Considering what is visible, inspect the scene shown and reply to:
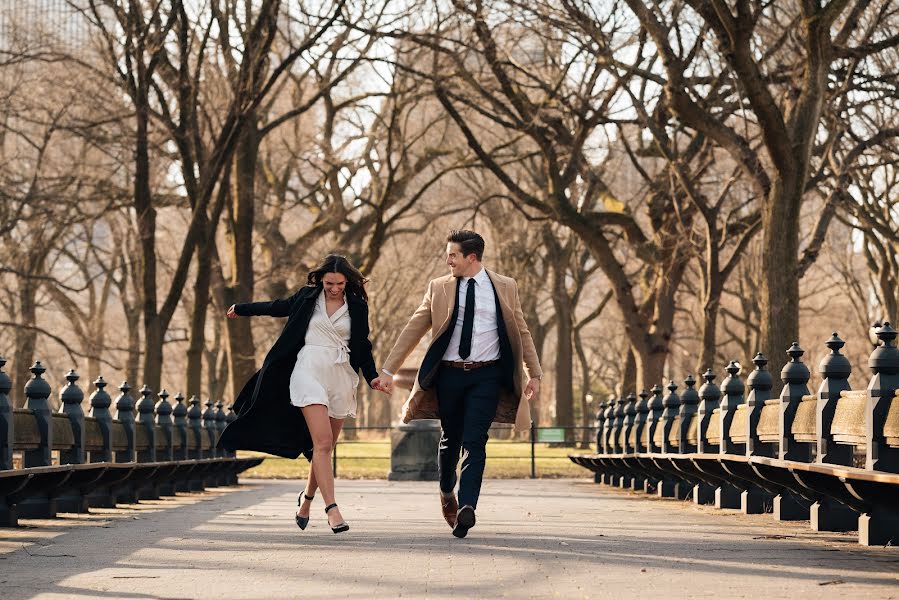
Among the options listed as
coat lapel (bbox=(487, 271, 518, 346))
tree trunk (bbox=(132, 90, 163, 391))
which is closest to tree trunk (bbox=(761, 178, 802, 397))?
coat lapel (bbox=(487, 271, 518, 346))

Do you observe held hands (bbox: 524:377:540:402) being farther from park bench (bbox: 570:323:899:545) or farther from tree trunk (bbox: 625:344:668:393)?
tree trunk (bbox: 625:344:668:393)

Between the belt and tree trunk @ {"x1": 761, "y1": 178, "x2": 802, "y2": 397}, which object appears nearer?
the belt

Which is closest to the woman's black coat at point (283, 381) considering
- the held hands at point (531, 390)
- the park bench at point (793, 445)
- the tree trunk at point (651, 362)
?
the held hands at point (531, 390)

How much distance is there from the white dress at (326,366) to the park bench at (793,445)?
296 centimetres

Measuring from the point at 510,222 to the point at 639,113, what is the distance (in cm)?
1792

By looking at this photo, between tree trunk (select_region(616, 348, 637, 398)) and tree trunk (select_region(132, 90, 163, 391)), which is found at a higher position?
tree trunk (select_region(132, 90, 163, 391))

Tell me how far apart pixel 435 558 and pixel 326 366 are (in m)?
2.28

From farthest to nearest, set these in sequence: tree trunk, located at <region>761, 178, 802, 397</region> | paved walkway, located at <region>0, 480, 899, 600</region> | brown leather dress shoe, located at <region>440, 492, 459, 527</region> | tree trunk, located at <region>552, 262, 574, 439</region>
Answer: tree trunk, located at <region>552, 262, 574, 439</region>, tree trunk, located at <region>761, 178, 802, 397</region>, brown leather dress shoe, located at <region>440, 492, 459, 527</region>, paved walkway, located at <region>0, 480, 899, 600</region>

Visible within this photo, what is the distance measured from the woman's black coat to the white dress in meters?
0.06

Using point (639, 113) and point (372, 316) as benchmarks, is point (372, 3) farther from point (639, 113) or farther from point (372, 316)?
point (372, 316)

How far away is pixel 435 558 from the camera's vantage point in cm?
880

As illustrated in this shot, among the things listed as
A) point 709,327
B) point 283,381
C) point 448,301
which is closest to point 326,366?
point 283,381

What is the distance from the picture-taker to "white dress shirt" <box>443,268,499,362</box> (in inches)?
404

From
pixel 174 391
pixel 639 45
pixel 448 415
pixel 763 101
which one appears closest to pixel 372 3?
pixel 639 45
